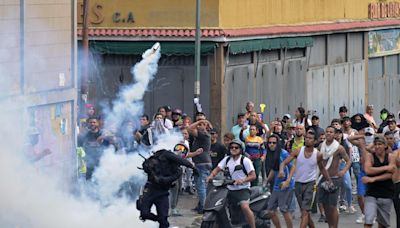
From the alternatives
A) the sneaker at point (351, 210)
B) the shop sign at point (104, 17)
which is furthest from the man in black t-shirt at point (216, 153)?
the shop sign at point (104, 17)

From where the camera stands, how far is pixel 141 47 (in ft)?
104

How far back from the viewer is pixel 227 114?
32.0 m

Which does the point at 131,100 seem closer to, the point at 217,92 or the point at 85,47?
the point at 85,47

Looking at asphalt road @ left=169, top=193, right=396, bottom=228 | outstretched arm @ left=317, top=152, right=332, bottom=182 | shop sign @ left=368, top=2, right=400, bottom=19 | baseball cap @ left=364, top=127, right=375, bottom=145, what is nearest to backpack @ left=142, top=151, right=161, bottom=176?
outstretched arm @ left=317, top=152, right=332, bottom=182

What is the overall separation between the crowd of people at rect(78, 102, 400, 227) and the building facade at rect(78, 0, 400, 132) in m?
6.10

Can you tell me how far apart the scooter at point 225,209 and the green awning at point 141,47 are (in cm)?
1187

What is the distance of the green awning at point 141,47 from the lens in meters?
31.4

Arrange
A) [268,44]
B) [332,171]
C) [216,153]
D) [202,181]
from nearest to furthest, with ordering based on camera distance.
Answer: [332,171]
[202,181]
[216,153]
[268,44]

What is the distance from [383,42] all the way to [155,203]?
88.1ft

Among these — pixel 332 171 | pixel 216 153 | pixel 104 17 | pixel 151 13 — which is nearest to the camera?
pixel 332 171

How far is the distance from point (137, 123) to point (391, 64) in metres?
23.4

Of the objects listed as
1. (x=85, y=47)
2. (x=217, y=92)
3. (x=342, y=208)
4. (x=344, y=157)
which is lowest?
(x=342, y=208)

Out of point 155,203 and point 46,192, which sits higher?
point 46,192

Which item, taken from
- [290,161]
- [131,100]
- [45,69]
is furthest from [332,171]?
[45,69]
